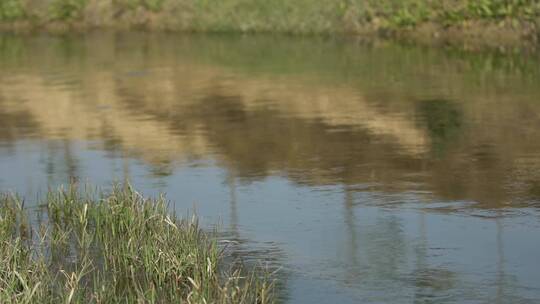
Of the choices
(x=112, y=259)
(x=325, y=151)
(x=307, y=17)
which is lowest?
(x=307, y=17)

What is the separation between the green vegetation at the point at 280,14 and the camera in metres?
32.7

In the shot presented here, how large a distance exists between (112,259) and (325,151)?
22.1ft

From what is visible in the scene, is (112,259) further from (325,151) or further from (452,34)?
(452,34)

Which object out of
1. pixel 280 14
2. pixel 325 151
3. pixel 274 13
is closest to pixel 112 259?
pixel 325 151

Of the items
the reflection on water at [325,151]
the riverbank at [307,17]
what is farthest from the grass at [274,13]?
the reflection on water at [325,151]

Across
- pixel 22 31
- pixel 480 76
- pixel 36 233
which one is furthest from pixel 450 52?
pixel 36 233

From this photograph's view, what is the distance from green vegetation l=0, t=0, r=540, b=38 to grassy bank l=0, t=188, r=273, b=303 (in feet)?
66.4

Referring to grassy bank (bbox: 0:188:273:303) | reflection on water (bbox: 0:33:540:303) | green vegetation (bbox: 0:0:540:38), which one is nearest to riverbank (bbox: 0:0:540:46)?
green vegetation (bbox: 0:0:540:38)

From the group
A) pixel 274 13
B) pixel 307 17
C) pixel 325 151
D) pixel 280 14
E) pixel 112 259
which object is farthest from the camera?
pixel 274 13

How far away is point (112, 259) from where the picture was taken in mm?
11570

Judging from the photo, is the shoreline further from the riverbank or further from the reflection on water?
the reflection on water

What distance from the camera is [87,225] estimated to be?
13000mm

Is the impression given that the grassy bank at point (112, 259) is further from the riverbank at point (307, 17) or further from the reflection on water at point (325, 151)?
the riverbank at point (307, 17)

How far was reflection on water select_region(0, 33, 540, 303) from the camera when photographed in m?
11.9
